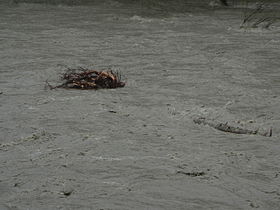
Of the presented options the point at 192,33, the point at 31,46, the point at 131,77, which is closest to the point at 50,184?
the point at 131,77

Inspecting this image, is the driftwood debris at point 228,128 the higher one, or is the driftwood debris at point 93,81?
the driftwood debris at point 93,81

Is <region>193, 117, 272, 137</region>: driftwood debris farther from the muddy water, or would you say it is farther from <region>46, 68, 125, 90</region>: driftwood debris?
<region>46, 68, 125, 90</region>: driftwood debris

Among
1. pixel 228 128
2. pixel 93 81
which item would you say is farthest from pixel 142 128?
pixel 93 81

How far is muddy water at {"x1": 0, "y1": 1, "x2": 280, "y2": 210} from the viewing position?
1.90 metres

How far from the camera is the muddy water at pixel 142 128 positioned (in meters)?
1.90

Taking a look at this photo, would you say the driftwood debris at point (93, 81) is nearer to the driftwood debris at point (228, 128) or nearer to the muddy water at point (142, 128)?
the muddy water at point (142, 128)

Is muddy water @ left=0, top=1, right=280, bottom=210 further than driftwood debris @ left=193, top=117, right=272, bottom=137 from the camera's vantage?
No

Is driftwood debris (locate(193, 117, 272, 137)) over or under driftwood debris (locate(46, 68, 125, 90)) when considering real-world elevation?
under

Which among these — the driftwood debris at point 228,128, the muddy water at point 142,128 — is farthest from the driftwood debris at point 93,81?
the driftwood debris at point 228,128

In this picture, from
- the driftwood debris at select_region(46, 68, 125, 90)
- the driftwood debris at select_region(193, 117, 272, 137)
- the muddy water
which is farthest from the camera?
the driftwood debris at select_region(46, 68, 125, 90)

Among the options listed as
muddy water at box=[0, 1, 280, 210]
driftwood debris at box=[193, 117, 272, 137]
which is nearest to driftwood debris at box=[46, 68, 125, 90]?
muddy water at box=[0, 1, 280, 210]

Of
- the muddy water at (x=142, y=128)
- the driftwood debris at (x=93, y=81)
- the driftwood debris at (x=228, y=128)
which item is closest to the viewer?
the muddy water at (x=142, y=128)

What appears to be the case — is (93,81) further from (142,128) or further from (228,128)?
(228,128)

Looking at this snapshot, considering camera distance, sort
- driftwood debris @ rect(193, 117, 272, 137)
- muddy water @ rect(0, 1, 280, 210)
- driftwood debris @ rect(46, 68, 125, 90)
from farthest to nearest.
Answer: driftwood debris @ rect(46, 68, 125, 90)
driftwood debris @ rect(193, 117, 272, 137)
muddy water @ rect(0, 1, 280, 210)
